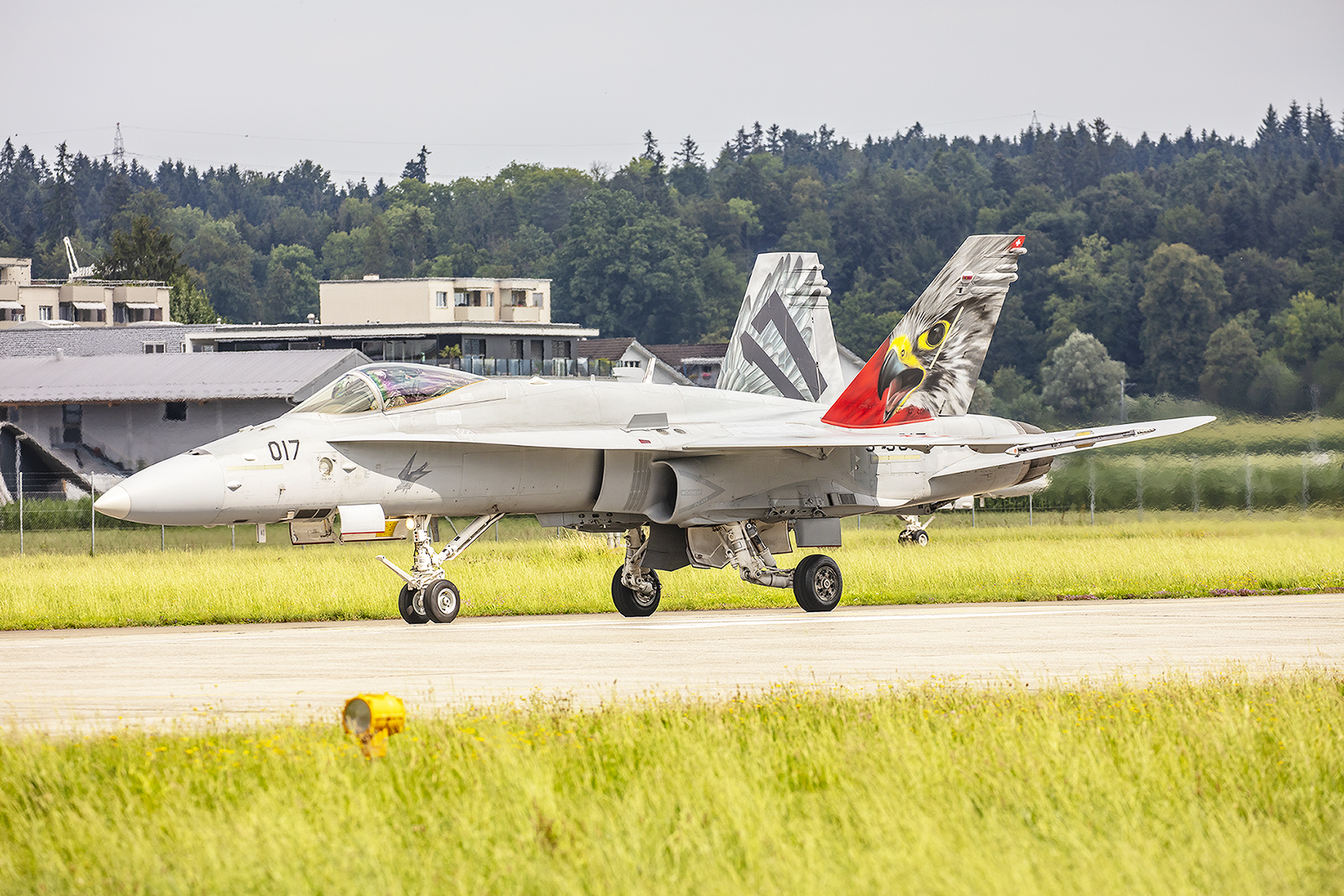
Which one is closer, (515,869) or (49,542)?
(515,869)

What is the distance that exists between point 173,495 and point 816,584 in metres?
7.30

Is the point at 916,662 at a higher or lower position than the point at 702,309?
lower

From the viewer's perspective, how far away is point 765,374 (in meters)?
25.2

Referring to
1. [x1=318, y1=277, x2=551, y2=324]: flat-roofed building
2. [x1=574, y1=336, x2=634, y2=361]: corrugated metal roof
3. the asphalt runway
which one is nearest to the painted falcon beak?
the asphalt runway

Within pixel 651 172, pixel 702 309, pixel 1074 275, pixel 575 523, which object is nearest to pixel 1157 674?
pixel 575 523

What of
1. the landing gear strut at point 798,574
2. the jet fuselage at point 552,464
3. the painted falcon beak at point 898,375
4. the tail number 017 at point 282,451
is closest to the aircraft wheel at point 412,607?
the jet fuselage at point 552,464

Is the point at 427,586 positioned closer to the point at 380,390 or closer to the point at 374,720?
the point at 380,390

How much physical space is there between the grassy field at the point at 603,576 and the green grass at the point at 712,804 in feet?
33.6

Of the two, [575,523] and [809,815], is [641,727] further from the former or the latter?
[575,523]

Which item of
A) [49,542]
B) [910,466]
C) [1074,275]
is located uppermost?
[1074,275]

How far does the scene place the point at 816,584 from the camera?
17.7 m

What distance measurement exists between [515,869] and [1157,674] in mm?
6509

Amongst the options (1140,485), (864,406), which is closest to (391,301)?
(1140,485)

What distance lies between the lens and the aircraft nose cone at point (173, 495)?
533 inches
